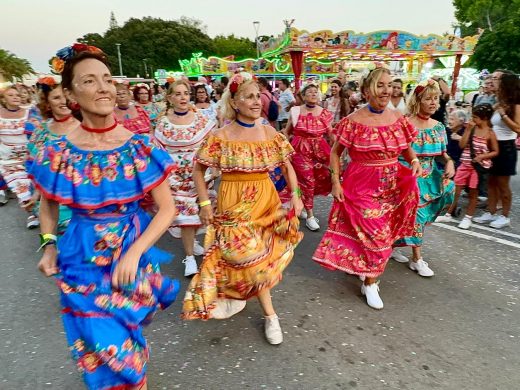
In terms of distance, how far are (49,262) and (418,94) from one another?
3.49 m

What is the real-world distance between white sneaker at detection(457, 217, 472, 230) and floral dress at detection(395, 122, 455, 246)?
1347mm

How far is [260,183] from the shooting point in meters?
2.98

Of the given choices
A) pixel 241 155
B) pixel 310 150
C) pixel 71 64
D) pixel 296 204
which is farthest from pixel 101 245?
pixel 310 150

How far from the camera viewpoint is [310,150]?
539 cm

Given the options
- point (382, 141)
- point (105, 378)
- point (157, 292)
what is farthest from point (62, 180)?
point (382, 141)

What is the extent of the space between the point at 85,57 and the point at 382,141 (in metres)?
2.33

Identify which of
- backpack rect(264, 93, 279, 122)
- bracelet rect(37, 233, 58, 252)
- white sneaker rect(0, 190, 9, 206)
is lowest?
white sneaker rect(0, 190, 9, 206)

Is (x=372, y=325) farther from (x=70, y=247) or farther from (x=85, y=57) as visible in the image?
(x=85, y=57)

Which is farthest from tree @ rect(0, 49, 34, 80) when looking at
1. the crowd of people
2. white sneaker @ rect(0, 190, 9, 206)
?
the crowd of people

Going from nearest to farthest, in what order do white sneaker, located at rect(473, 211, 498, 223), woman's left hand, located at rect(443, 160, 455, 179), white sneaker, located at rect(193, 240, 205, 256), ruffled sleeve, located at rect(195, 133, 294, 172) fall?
1. ruffled sleeve, located at rect(195, 133, 294, 172)
2. woman's left hand, located at rect(443, 160, 455, 179)
3. white sneaker, located at rect(193, 240, 205, 256)
4. white sneaker, located at rect(473, 211, 498, 223)

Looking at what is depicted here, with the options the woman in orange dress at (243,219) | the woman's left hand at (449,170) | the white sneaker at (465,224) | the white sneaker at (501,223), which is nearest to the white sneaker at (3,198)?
the woman in orange dress at (243,219)

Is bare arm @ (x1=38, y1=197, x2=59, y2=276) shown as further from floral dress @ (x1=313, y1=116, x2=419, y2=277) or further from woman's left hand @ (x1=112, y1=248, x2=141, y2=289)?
floral dress @ (x1=313, y1=116, x2=419, y2=277)

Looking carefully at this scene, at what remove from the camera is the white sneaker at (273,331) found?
9.37 ft

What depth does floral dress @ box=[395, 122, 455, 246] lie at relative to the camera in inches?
152
